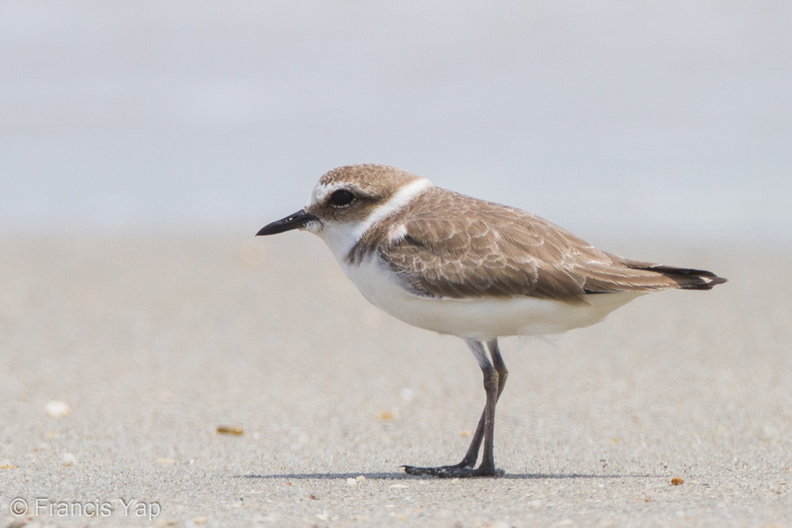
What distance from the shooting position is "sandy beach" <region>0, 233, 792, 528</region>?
14.3 feet

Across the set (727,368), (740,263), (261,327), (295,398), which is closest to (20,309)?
(261,327)

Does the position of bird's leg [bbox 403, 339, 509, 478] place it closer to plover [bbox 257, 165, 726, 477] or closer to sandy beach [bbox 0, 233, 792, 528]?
plover [bbox 257, 165, 726, 477]

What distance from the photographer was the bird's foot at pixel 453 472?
5.17 m

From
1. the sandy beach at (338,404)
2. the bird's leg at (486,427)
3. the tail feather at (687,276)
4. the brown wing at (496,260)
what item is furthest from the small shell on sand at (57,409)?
the tail feather at (687,276)

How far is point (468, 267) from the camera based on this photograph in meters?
4.89

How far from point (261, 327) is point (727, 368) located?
398 cm

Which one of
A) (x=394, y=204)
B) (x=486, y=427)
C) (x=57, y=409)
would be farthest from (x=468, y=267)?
(x=57, y=409)

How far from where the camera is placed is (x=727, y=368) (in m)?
7.73

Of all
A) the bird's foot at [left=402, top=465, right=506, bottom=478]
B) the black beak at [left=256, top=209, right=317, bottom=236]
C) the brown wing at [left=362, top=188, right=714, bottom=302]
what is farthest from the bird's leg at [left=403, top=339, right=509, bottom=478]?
the black beak at [left=256, top=209, right=317, bottom=236]

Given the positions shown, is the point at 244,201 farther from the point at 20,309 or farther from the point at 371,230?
the point at 371,230

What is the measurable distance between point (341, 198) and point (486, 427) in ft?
4.55

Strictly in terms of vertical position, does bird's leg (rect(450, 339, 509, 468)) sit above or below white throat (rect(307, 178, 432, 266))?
below

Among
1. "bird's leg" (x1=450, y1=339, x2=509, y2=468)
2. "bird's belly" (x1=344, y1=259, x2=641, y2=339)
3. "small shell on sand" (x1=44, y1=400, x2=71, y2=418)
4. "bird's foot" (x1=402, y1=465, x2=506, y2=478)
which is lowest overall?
"small shell on sand" (x1=44, y1=400, x2=71, y2=418)
